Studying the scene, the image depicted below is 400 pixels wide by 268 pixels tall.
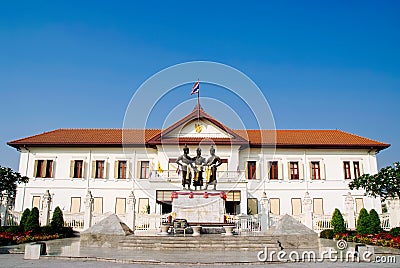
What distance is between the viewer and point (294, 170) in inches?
1249

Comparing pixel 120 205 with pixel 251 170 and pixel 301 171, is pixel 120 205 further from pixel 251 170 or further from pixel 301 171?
pixel 301 171

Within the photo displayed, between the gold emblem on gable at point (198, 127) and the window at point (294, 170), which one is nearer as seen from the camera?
the gold emblem on gable at point (198, 127)

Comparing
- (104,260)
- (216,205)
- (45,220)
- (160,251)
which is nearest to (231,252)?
(160,251)

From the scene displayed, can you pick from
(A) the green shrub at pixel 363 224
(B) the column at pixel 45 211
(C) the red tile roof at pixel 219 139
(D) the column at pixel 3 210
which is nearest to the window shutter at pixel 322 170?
(C) the red tile roof at pixel 219 139

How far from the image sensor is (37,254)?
32.9ft

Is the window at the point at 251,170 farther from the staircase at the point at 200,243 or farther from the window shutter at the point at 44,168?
the staircase at the point at 200,243

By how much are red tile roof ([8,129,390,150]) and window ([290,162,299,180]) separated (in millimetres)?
1574

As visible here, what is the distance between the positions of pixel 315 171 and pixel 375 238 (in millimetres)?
16297

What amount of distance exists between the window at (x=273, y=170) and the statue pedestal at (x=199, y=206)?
47.8 ft

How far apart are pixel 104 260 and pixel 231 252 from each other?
4.25m

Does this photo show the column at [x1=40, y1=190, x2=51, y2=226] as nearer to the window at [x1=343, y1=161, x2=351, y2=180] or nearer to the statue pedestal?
the statue pedestal

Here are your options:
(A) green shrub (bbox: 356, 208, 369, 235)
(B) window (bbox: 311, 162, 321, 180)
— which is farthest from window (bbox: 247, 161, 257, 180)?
(A) green shrub (bbox: 356, 208, 369, 235)

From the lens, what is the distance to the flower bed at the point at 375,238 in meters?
14.1

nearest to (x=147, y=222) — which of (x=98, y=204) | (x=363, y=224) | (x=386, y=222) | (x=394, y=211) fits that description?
(x=98, y=204)
